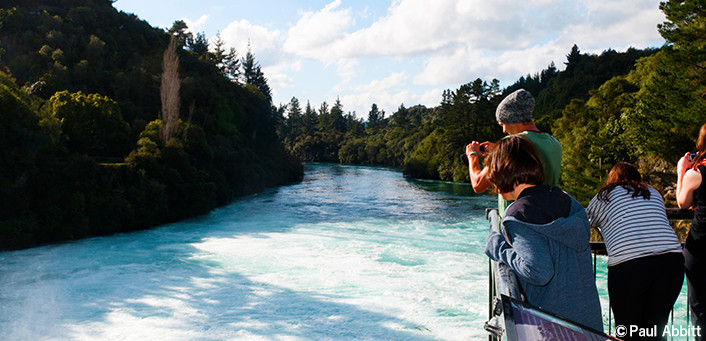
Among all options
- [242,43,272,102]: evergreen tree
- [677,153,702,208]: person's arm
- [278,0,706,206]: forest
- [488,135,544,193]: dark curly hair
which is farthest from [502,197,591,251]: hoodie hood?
[242,43,272,102]: evergreen tree

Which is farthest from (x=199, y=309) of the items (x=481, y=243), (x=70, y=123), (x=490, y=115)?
(x=490, y=115)

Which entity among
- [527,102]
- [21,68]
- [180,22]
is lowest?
[527,102]

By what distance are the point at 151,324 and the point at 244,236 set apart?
878 centimetres

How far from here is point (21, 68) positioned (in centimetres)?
2475

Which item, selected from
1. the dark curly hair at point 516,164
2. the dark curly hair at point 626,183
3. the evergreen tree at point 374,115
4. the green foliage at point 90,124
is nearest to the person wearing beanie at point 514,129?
the dark curly hair at point 626,183

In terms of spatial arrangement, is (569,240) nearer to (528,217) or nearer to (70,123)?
(528,217)

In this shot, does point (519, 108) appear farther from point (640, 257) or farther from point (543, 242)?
point (543, 242)

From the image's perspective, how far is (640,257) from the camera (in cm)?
249

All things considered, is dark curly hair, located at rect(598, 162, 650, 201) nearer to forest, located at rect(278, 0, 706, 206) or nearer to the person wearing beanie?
the person wearing beanie

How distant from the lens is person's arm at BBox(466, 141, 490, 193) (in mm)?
2779

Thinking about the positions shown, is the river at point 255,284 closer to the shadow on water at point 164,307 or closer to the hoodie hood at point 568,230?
the shadow on water at point 164,307

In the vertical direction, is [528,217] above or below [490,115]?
below

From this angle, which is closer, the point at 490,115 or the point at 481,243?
the point at 481,243

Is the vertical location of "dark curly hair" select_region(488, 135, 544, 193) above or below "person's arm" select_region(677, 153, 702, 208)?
above
